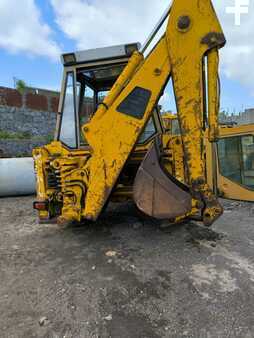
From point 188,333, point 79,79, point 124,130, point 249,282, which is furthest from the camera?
point 79,79

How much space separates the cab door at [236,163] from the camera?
543cm

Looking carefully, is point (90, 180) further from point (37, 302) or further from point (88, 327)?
point (88, 327)

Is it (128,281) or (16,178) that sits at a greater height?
(16,178)

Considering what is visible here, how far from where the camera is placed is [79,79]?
3.95m

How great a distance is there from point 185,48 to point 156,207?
1602 millimetres

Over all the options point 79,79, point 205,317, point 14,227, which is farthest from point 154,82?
point 14,227

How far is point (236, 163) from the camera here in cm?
564

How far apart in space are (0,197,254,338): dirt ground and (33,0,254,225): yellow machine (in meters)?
0.45

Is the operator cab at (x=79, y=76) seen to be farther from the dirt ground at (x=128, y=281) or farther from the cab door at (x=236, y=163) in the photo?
the cab door at (x=236, y=163)

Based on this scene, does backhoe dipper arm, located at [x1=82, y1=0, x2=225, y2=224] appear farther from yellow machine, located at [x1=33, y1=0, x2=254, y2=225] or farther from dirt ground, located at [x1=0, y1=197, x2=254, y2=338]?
dirt ground, located at [x1=0, y1=197, x2=254, y2=338]

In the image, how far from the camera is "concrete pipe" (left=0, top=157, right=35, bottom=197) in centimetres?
664

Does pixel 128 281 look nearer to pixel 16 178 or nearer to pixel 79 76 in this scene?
pixel 79 76

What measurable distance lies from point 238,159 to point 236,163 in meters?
0.09

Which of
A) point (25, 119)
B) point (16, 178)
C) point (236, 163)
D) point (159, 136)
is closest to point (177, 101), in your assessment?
point (159, 136)
